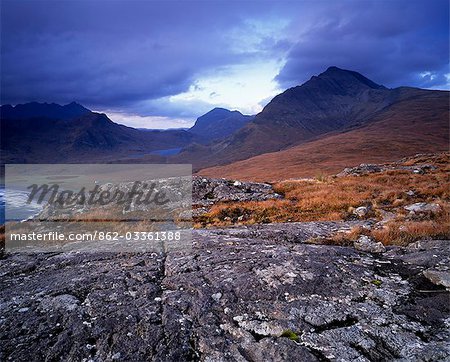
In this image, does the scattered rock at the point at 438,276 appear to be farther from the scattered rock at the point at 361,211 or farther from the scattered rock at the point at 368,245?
the scattered rock at the point at 361,211

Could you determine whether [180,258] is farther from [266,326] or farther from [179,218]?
[179,218]

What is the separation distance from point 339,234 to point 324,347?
643 centimetres

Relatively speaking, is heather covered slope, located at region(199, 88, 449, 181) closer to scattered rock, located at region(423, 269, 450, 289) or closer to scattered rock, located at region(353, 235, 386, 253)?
scattered rock, located at region(353, 235, 386, 253)

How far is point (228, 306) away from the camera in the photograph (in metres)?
5.68

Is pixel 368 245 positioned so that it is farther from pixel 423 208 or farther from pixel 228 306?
pixel 423 208

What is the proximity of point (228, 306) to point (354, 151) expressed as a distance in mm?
110491

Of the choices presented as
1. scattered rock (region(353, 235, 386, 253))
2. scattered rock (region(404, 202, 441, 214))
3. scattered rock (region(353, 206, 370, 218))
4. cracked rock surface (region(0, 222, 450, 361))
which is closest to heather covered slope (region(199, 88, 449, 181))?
scattered rock (region(353, 206, 370, 218))

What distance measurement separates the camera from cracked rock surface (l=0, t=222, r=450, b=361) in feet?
15.1

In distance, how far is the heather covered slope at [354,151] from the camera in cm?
8612

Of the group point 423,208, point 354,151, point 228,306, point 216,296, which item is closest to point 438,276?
point 228,306

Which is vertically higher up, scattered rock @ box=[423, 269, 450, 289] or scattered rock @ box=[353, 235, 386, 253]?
scattered rock @ box=[423, 269, 450, 289]

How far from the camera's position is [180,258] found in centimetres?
794

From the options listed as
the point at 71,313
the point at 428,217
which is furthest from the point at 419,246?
the point at 71,313

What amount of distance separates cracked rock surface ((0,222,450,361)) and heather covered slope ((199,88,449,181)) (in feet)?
212
